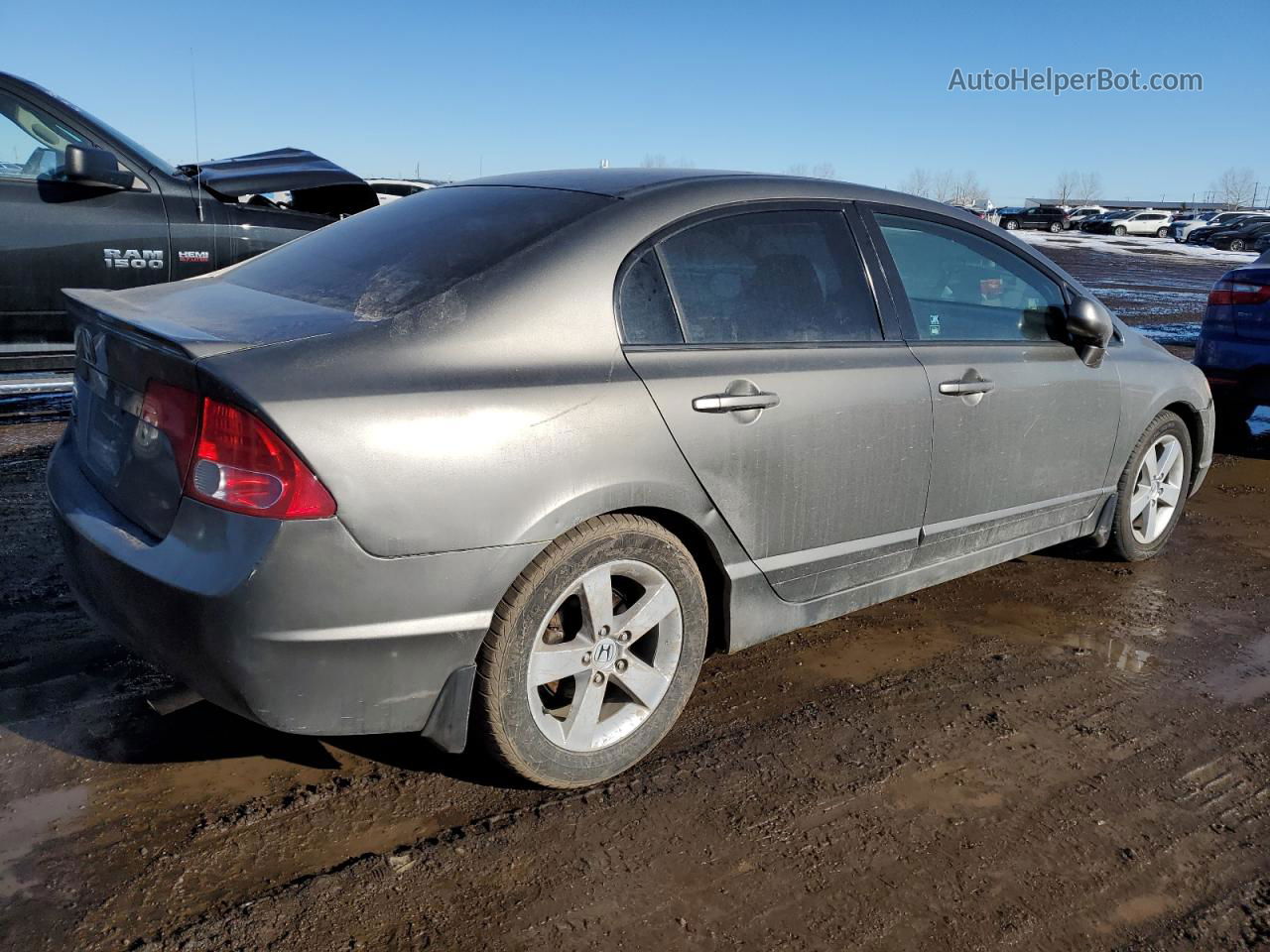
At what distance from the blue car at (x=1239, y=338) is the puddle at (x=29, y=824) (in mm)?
6857

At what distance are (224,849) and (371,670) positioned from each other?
58cm

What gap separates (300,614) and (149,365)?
727mm

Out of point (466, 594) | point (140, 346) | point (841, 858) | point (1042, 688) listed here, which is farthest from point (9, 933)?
point (1042, 688)

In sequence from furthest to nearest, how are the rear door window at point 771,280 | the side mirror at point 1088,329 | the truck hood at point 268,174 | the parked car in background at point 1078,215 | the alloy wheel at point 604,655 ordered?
the parked car in background at point 1078,215, the truck hood at point 268,174, the side mirror at point 1088,329, the rear door window at point 771,280, the alloy wheel at point 604,655

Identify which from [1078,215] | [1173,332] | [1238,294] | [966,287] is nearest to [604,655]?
[966,287]

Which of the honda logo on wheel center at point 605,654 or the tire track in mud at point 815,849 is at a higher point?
the honda logo on wheel center at point 605,654

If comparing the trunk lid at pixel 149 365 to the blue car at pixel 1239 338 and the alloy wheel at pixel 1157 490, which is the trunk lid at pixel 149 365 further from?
the blue car at pixel 1239 338

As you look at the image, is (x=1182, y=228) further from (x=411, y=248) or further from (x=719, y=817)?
(x=719, y=817)

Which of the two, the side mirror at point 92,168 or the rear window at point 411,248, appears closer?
the rear window at point 411,248

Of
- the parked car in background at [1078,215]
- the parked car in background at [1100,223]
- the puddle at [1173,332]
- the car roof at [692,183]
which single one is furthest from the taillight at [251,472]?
the parked car in background at [1078,215]

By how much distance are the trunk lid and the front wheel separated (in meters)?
3.44

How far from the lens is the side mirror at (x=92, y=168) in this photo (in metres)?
5.70

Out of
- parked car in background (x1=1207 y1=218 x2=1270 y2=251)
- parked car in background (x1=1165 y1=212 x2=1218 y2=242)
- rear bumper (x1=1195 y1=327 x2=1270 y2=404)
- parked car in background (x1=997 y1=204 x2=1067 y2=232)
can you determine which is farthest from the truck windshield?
parked car in background (x1=997 y1=204 x2=1067 y2=232)

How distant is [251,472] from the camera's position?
2.20m
